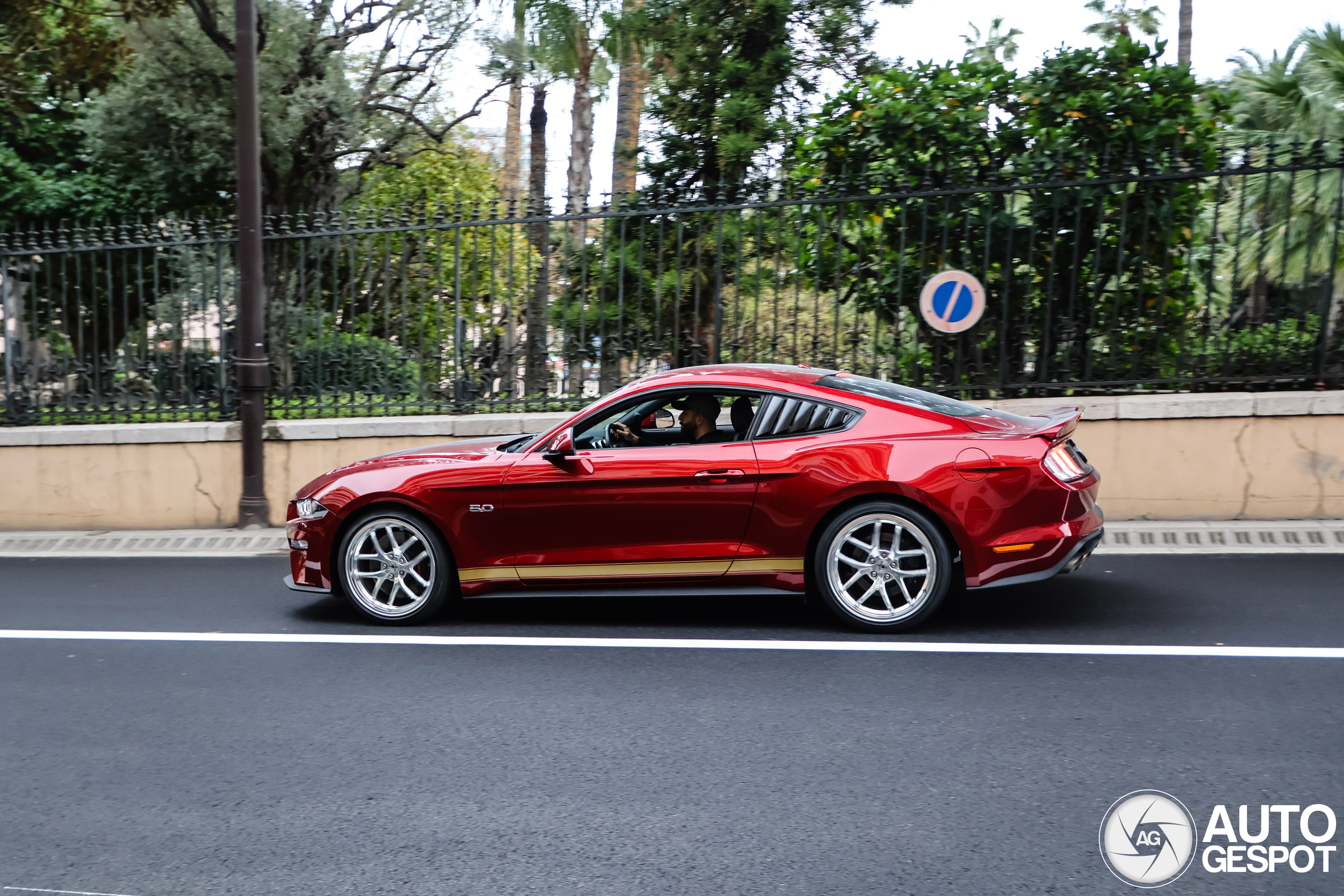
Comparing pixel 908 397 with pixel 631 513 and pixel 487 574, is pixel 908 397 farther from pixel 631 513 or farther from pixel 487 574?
pixel 487 574

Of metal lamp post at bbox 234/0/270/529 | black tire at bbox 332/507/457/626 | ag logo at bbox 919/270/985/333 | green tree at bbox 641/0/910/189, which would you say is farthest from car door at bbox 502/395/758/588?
green tree at bbox 641/0/910/189

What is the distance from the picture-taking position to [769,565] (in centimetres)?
618

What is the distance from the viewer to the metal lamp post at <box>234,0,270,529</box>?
10461 mm

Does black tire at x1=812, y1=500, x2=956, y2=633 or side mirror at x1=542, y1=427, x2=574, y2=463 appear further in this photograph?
side mirror at x1=542, y1=427, x2=574, y2=463

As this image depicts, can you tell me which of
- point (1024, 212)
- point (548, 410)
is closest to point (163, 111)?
point (548, 410)

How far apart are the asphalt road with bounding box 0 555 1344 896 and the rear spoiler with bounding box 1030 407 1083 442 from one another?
993 mm

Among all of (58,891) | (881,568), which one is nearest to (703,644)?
(881,568)

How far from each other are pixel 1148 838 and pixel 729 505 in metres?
2.94

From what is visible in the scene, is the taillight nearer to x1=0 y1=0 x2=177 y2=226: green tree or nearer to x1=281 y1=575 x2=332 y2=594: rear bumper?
x1=281 y1=575 x2=332 y2=594: rear bumper

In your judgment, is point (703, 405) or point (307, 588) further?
point (307, 588)

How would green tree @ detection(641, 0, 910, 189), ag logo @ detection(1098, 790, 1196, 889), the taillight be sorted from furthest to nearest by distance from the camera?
green tree @ detection(641, 0, 910, 189) → the taillight → ag logo @ detection(1098, 790, 1196, 889)

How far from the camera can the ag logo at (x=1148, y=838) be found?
3.45 m

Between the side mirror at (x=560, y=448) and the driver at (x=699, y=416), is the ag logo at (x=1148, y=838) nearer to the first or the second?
the driver at (x=699, y=416)

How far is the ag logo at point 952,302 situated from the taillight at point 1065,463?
3310 mm
